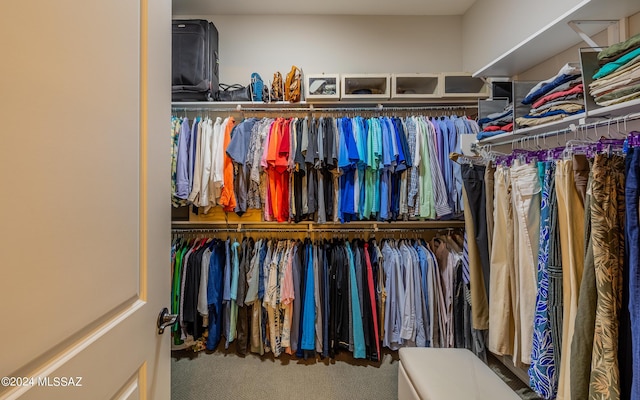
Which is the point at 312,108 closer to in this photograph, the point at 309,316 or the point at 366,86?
the point at 366,86

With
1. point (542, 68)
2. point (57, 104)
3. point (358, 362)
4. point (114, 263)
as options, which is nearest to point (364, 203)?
point (358, 362)

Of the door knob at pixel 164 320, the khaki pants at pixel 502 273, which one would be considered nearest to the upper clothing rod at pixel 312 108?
the khaki pants at pixel 502 273

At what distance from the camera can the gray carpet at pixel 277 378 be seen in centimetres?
184

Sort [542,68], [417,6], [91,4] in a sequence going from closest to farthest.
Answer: [91,4]
[542,68]
[417,6]

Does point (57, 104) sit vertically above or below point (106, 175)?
above

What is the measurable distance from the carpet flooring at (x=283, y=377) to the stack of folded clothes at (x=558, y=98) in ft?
5.59

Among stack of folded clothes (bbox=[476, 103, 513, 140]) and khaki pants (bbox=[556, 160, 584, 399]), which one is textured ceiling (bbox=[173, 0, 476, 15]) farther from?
khaki pants (bbox=[556, 160, 584, 399])

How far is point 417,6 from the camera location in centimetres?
246

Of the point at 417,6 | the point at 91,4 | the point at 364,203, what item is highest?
the point at 417,6

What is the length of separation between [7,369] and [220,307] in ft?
6.31

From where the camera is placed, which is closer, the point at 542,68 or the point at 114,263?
the point at 114,263

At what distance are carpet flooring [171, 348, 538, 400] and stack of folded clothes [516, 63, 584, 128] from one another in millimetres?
1703

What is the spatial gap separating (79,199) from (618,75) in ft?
5.48

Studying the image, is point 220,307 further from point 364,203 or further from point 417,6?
point 417,6
